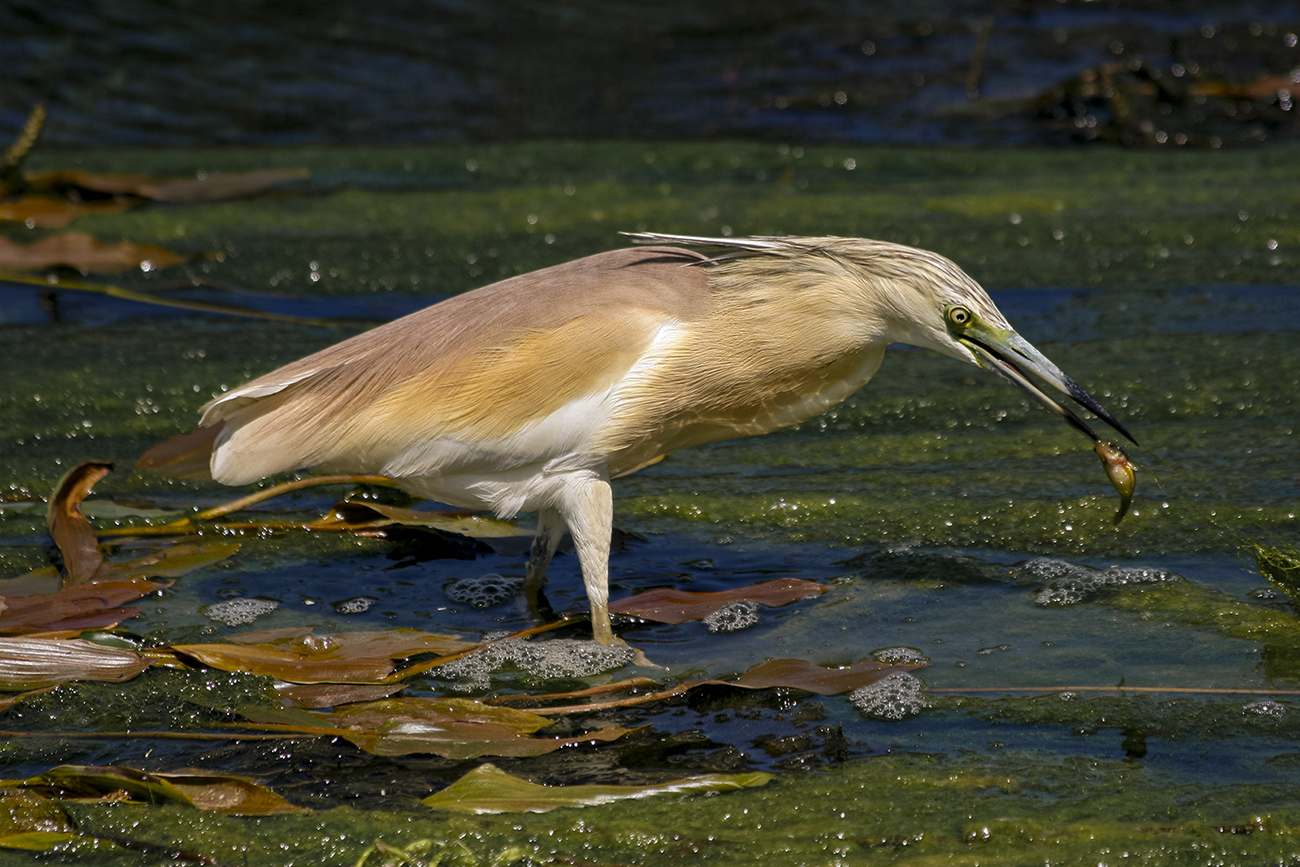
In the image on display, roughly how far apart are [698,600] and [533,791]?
844 mm

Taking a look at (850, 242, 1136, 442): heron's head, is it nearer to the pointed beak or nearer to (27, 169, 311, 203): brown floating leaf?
the pointed beak

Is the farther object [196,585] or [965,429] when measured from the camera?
[965,429]

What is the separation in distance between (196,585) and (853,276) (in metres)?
1.68

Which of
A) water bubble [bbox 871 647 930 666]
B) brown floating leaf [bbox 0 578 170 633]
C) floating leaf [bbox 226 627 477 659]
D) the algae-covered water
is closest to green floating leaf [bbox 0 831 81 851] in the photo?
the algae-covered water

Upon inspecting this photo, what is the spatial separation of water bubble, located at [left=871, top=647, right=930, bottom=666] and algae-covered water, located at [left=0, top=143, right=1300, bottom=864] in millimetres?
15

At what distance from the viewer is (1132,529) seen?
3379 millimetres

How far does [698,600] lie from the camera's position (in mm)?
3059

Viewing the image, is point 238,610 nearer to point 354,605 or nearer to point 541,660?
point 354,605

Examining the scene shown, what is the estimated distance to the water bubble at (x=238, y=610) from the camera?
3.06m

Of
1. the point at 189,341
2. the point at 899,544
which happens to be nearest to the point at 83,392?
Answer: the point at 189,341

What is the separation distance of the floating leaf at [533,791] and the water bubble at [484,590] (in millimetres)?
899

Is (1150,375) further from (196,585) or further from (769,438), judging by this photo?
(196,585)

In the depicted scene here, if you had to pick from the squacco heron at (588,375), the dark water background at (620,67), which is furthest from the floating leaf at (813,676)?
the dark water background at (620,67)

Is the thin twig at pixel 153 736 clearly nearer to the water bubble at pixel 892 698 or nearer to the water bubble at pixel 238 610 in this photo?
the water bubble at pixel 238 610
